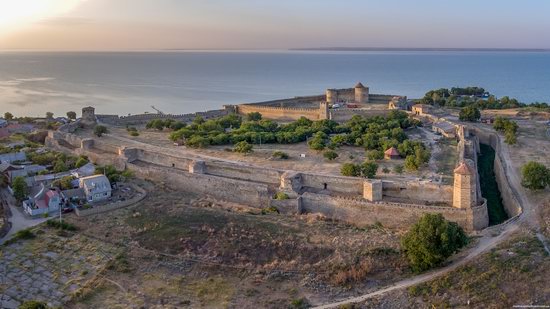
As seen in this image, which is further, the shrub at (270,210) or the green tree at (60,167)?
the green tree at (60,167)

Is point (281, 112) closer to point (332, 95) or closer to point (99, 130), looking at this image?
point (332, 95)

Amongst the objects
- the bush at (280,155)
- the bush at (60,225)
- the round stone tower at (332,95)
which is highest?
the round stone tower at (332,95)

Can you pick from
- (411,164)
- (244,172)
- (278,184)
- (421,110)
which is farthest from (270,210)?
(421,110)

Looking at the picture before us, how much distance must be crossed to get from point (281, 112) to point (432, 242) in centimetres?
2836

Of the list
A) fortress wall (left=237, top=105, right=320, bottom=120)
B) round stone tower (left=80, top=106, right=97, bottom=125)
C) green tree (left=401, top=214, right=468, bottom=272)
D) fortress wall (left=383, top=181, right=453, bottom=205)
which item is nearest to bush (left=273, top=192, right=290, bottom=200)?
fortress wall (left=383, top=181, right=453, bottom=205)

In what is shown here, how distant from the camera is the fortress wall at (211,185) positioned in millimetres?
22922

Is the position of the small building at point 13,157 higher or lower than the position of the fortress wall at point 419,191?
higher

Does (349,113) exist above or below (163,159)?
above

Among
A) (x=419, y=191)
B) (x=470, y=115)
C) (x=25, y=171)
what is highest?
(x=470, y=115)

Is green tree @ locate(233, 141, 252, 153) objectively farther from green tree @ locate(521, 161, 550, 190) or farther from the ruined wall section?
green tree @ locate(521, 161, 550, 190)

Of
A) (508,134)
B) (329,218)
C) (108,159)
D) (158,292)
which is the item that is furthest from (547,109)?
(158,292)

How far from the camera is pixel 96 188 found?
75.7ft

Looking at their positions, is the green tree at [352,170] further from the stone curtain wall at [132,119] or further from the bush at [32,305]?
the stone curtain wall at [132,119]

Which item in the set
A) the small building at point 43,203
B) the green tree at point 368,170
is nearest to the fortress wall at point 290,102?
the green tree at point 368,170
